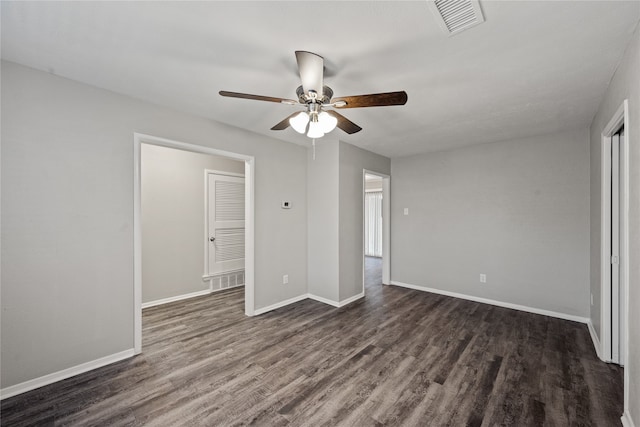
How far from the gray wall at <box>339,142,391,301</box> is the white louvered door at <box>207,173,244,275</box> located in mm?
2056

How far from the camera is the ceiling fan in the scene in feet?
5.47

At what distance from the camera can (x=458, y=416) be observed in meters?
1.81

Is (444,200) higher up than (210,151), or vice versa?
(210,151)

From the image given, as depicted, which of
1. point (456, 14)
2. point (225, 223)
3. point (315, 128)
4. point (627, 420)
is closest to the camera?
point (456, 14)

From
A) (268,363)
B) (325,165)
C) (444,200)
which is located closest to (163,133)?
(325,165)

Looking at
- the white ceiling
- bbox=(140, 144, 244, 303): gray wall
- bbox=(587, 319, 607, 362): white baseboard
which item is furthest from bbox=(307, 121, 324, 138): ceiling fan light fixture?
bbox=(587, 319, 607, 362): white baseboard

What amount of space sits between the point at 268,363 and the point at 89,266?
178 centimetres

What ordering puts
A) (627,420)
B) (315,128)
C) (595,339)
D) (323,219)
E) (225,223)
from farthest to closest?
(225,223) < (323,219) < (595,339) < (315,128) < (627,420)

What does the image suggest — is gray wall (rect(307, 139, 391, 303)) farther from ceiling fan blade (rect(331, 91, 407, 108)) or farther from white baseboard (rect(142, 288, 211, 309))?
ceiling fan blade (rect(331, 91, 407, 108))

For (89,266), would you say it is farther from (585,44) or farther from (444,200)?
(444,200)

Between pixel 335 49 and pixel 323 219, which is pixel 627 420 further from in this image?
pixel 323 219

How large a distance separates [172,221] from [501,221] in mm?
4967

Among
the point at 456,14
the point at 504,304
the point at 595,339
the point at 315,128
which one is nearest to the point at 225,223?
the point at 315,128

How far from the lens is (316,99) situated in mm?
1940
